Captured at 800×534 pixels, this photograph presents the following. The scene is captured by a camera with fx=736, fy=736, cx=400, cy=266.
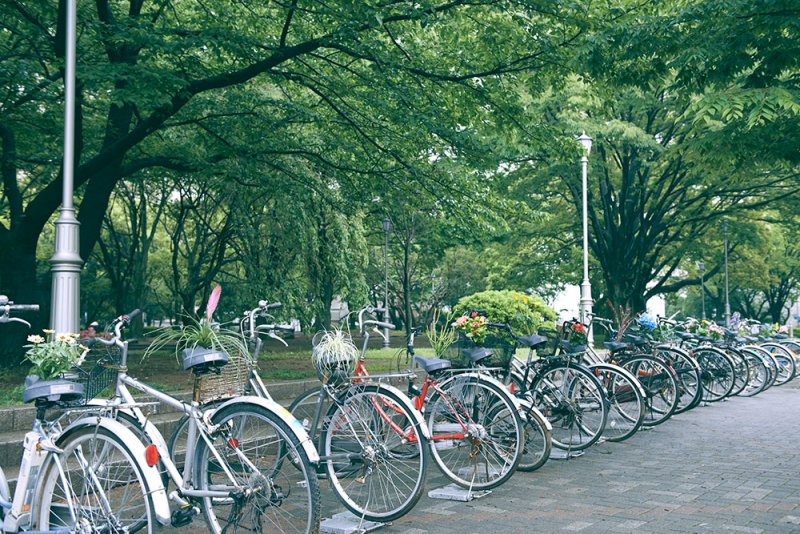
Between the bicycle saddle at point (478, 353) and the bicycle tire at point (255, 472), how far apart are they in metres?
2.41

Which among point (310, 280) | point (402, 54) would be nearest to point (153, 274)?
point (310, 280)

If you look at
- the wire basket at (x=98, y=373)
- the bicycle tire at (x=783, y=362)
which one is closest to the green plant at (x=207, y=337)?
the wire basket at (x=98, y=373)

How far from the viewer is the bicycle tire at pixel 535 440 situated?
5.98m

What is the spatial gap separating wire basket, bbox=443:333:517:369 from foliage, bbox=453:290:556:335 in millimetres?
1203

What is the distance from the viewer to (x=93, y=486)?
359 centimetres

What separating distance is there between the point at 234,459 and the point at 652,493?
326 cm

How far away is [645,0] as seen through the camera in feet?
30.3

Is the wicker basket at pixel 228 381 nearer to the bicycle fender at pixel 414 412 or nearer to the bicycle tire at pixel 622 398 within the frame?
the bicycle fender at pixel 414 412

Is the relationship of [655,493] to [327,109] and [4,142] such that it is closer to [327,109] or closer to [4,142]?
[327,109]

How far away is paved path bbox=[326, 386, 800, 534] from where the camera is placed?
4629 mm

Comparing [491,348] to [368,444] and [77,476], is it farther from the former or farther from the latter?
[77,476]

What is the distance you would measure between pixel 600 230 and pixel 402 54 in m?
15.0

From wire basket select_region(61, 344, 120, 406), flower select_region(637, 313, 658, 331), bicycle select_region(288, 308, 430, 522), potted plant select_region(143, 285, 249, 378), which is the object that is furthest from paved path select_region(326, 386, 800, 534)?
flower select_region(637, 313, 658, 331)

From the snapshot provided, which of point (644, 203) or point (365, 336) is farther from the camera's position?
point (644, 203)
